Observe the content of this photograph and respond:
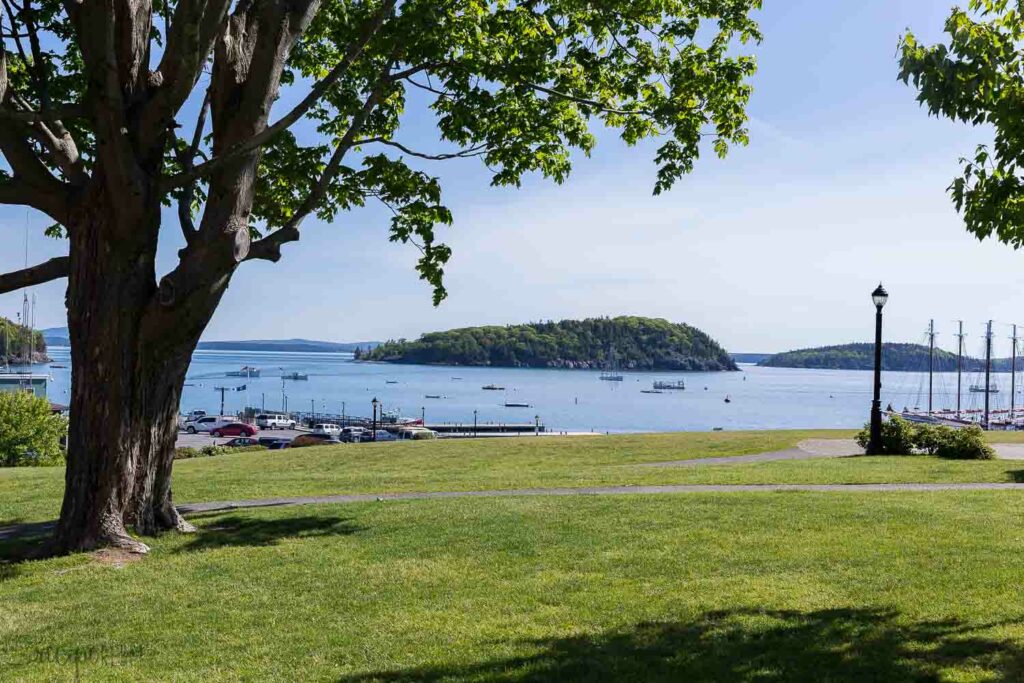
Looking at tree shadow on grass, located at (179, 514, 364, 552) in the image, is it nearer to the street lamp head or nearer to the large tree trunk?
the large tree trunk

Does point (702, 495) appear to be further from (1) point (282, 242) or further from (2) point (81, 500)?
(2) point (81, 500)

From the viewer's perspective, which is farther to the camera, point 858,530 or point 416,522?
point 416,522

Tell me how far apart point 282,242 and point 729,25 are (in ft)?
22.1

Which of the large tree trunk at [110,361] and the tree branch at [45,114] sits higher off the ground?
the tree branch at [45,114]

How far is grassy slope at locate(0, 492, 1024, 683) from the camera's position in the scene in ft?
17.5

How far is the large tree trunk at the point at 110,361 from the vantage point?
8.96 meters

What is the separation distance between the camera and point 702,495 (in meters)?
12.5

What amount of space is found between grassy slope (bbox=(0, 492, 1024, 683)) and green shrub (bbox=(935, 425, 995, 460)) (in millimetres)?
9077

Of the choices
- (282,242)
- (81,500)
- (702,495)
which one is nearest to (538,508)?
(702,495)

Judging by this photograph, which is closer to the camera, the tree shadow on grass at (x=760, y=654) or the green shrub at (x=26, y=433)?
the tree shadow on grass at (x=760, y=654)

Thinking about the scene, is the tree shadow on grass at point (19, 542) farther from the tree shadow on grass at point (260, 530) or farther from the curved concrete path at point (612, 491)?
the curved concrete path at point (612, 491)

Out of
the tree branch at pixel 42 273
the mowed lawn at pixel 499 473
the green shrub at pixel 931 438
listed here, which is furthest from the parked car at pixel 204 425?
the tree branch at pixel 42 273

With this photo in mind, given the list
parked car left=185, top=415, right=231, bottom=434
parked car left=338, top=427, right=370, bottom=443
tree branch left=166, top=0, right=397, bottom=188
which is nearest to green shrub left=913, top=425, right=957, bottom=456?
tree branch left=166, top=0, right=397, bottom=188

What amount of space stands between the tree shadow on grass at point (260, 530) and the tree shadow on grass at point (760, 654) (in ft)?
16.7
